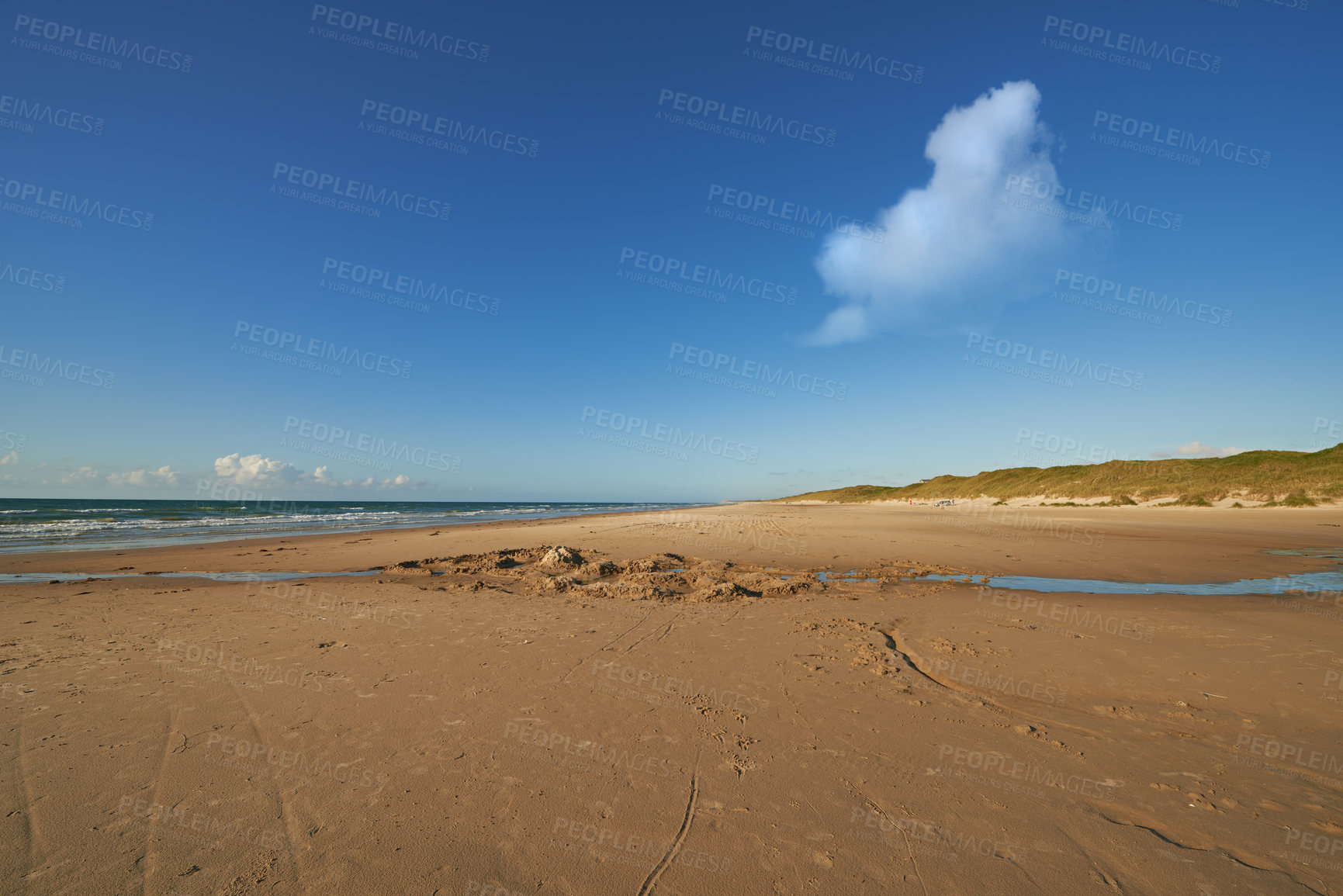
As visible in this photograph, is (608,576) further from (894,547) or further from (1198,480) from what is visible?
(1198,480)

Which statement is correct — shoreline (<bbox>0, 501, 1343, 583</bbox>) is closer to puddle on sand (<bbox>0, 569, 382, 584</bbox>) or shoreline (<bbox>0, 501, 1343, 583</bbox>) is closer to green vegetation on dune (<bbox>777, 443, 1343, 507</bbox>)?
puddle on sand (<bbox>0, 569, 382, 584</bbox>)

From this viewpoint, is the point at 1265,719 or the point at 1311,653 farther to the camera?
the point at 1311,653

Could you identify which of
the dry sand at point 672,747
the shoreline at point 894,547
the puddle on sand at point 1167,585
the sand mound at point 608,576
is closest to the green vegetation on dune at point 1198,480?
the shoreline at point 894,547

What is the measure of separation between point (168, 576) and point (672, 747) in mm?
15972

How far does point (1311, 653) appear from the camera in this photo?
264 inches

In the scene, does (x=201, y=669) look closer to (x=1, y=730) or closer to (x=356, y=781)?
(x=1, y=730)

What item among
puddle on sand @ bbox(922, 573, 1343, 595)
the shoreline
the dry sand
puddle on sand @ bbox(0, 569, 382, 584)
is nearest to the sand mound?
the dry sand

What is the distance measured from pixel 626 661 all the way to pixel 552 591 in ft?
16.4

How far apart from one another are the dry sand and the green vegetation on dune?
37.9m

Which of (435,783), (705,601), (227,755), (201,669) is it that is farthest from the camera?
(705,601)

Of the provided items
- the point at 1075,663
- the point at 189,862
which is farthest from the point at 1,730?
the point at 1075,663

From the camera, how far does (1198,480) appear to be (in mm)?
40281

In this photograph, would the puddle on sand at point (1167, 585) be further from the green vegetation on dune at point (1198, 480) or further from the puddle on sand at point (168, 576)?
the green vegetation on dune at point (1198, 480)

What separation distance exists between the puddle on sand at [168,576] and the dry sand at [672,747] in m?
3.37
